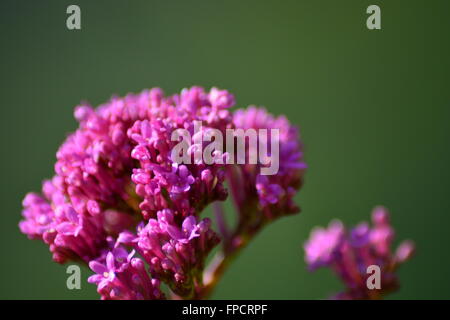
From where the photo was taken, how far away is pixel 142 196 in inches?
116

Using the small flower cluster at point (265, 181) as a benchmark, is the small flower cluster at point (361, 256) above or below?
below

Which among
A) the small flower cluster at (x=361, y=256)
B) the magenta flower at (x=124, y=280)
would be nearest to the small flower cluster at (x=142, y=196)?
the magenta flower at (x=124, y=280)

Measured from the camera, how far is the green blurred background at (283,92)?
7148 mm

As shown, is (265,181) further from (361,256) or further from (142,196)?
(361,256)

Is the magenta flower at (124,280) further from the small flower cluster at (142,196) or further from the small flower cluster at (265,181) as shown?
the small flower cluster at (265,181)

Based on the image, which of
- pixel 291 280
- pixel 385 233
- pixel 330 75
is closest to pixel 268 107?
pixel 330 75

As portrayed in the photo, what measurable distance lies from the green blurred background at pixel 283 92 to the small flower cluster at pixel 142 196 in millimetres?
3649

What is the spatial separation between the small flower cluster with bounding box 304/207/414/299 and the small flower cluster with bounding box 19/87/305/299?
78cm

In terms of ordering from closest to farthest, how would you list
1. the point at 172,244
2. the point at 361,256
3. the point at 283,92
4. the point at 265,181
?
1. the point at 172,244
2. the point at 265,181
3. the point at 361,256
4. the point at 283,92

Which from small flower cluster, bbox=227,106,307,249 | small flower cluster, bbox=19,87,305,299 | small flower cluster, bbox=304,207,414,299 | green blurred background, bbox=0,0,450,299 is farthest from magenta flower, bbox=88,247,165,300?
green blurred background, bbox=0,0,450,299

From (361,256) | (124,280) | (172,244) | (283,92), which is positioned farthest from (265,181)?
(283,92)

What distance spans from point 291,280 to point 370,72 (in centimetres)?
351

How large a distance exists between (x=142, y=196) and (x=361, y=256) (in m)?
1.75
